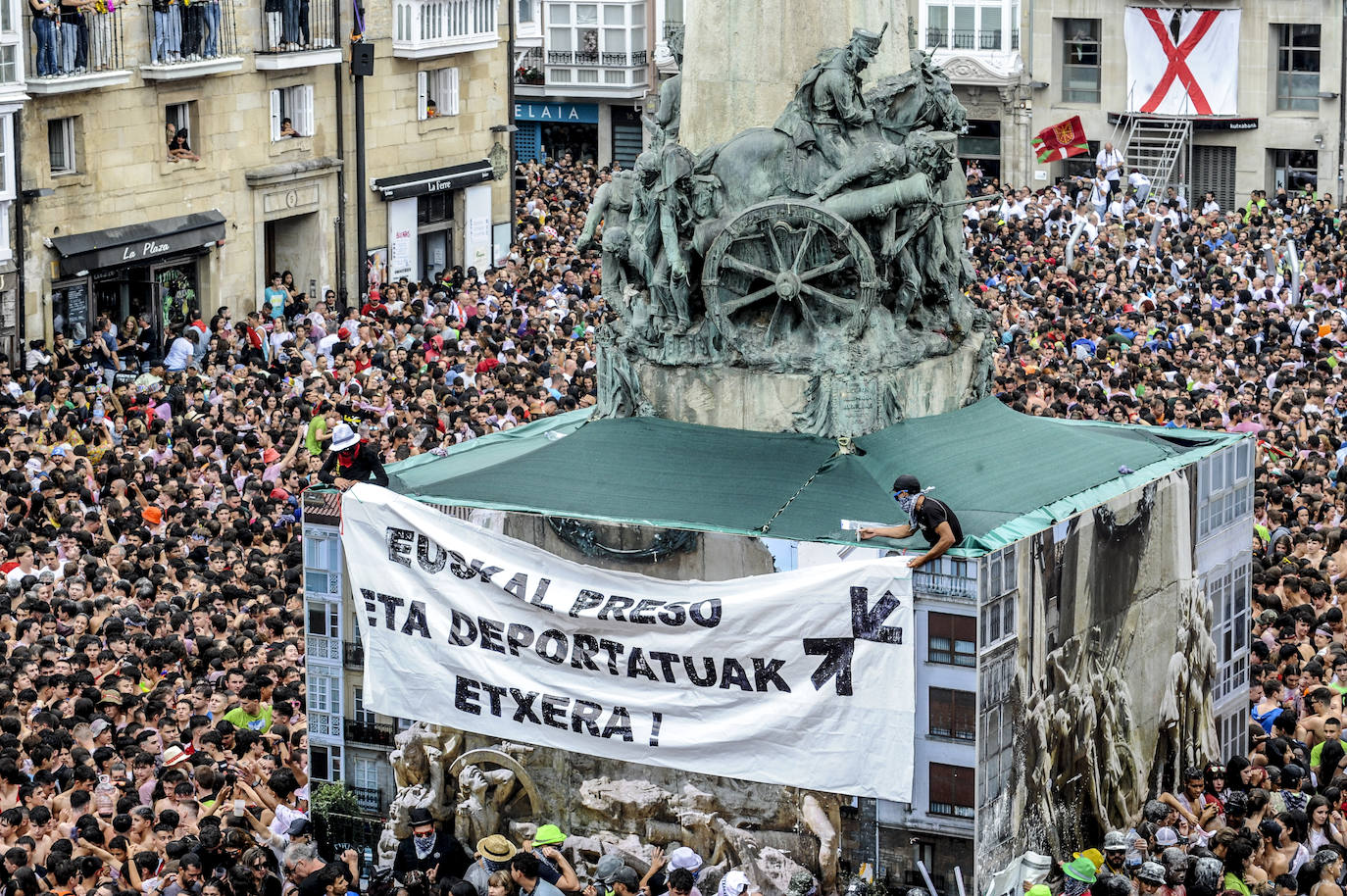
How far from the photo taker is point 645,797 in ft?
57.9

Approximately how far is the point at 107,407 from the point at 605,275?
44.2 feet

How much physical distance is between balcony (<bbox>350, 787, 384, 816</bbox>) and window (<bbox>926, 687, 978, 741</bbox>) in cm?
422

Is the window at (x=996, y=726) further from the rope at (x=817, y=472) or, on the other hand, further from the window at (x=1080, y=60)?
the window at (x=1080, y=60)

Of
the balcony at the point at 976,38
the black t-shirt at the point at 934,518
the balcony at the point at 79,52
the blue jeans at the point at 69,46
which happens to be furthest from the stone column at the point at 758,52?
the balcony at the point at 976,38

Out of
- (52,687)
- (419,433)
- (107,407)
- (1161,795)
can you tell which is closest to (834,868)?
(1161,795)

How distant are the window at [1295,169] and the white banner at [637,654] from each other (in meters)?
44.2

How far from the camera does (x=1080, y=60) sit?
62.4 metres

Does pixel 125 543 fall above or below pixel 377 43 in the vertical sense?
below

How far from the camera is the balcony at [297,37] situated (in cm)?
4256

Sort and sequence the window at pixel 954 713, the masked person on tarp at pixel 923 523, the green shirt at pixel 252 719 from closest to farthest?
the masked person on tarp at pixel 923 523 < the window at pixel 954 713 < the green shirt at pixel 252 719

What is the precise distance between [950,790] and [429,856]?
3344 millimetres

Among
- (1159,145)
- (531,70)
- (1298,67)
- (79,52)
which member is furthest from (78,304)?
(1298,67)

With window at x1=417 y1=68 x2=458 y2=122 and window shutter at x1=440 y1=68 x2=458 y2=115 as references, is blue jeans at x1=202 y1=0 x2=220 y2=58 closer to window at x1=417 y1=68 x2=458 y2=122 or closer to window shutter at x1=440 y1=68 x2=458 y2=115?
window at x1=417 y1=68 x2=458 y2=122

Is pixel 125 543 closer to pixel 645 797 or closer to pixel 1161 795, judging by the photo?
pixel 645 797
